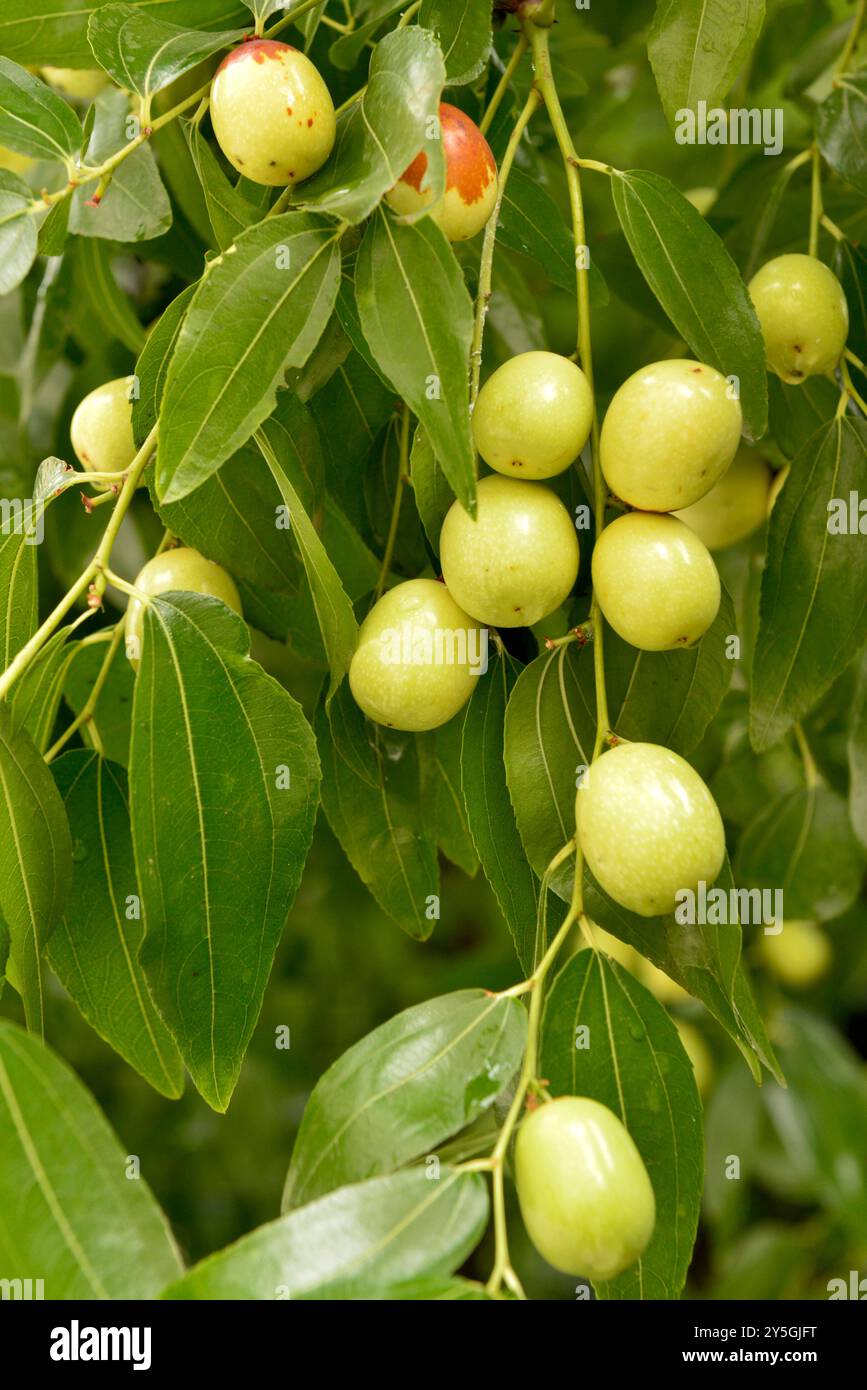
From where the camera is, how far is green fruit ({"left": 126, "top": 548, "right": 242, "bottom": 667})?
578 mm

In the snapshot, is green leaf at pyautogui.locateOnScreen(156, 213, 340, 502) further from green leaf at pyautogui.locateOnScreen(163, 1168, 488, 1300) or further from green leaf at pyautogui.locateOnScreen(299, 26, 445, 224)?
green leaf at pyautogui.locateOnScreen(163, 1168, 488, 1300)

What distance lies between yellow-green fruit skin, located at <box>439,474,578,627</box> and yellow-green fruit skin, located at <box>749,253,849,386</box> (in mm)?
166

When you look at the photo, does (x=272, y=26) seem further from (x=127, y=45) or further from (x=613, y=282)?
(x=613, y=282)

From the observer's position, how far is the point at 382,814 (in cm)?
63

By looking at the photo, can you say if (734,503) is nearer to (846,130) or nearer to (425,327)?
(846,130)

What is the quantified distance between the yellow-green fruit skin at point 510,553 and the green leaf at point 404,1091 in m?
0.15

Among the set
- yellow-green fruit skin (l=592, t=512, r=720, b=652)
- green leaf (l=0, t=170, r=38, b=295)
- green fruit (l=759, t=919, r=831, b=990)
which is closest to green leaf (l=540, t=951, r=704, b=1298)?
yellow-green fruit skin (l=592, t=512, r=720, b=652)

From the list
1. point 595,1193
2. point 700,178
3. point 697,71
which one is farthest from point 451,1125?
point 700,178

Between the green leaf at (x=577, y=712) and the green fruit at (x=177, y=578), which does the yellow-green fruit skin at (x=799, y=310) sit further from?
the green fruit at (x=177, y=578)

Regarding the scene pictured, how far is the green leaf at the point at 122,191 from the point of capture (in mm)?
634

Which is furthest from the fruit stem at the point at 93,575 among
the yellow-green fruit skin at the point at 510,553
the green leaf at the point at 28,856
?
the yellow-green fruit skin at the point at 510,553

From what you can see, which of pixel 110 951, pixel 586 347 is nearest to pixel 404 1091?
pixel 110 951

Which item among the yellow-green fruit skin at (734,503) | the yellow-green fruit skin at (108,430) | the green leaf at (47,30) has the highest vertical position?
the green leaf at (47,30)

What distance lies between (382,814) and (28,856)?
18 centimetres
